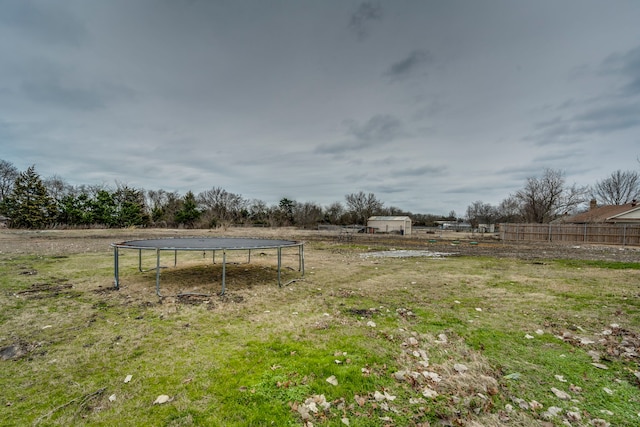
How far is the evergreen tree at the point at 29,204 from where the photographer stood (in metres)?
30.8

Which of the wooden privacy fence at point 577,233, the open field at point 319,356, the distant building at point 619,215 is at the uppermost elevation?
the distant building at point 619,215

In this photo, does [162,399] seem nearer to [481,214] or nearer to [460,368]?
[460,368]

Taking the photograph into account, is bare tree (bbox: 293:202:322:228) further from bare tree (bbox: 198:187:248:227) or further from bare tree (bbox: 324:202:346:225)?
bare tree (bbox: 198:187:248:227)

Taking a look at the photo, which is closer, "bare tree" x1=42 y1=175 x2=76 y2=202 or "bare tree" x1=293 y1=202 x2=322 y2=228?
"bare tree" x1=42 y1=175 x2=76 y2=202

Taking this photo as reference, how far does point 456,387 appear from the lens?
253cm

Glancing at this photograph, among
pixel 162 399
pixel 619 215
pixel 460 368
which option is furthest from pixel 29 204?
pixel 619 215

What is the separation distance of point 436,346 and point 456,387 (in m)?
0.87

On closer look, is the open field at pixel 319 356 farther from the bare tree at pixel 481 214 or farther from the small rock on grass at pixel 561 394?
the bare tree at pixel 481 214

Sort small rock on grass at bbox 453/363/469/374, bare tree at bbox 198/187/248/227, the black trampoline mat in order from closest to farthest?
small rock on grass at bbox 453/363/469/374 < the black trampoline mat < bare tree at bbox 198/187/248/227

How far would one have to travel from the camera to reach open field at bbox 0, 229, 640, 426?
7.22 ft

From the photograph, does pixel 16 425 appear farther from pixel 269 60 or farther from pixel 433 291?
pixel 269 60

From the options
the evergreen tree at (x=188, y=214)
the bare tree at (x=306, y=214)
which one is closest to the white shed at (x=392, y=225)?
the bare tree at (x=306, y=214)

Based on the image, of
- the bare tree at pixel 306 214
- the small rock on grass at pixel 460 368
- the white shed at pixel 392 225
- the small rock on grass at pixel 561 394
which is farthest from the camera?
the bare tree at pixel 306 214

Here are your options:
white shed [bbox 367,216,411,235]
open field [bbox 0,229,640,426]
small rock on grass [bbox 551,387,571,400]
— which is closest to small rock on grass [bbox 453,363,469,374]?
open field [bbox 0,229,640,426]
